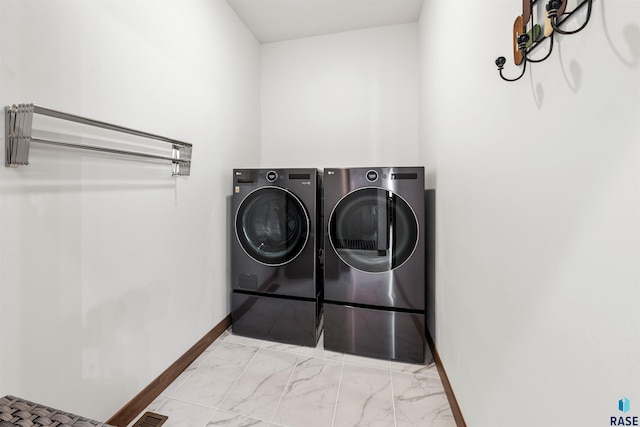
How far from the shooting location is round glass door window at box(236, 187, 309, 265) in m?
2.11

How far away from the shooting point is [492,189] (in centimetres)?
98

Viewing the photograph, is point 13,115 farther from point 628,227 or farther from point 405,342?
point 405,342

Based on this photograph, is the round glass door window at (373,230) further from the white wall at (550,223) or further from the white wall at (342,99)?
the white wall at (342,99)

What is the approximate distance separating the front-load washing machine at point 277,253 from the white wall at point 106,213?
0.22m

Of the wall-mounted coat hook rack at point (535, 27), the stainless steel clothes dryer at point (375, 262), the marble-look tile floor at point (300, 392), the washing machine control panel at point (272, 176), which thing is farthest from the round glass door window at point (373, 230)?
the wall-mounted coat hook rack at point (535, 27)

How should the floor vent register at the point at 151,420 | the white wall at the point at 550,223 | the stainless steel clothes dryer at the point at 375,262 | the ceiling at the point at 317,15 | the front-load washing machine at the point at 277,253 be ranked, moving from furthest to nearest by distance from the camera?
the ceiling at the point at 317,15, the front-load washing machine at the point at 277,253, the stainless steel clothes dryer at the point at 375,262, the floor vent register at the point at 151,420, the white wall at the point at 550,223

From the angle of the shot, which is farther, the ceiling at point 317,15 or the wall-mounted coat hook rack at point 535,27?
the ceiling at point 317,15

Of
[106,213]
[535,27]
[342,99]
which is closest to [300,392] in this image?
[106,213]

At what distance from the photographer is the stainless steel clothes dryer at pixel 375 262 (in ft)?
6.21

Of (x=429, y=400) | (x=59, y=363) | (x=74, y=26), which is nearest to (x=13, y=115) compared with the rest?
(x=74, y=26)

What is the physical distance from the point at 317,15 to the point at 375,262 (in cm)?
224

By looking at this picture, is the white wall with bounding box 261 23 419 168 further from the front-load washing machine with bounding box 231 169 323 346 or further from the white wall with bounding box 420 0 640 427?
the white wall with bounding box 420 0 640 427

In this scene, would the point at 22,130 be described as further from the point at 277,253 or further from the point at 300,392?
the point at 300,392

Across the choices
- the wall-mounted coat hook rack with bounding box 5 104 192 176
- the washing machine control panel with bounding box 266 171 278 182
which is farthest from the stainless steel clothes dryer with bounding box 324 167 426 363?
the wall-mounted coat hook rack with bounding box 5 104 192 176
